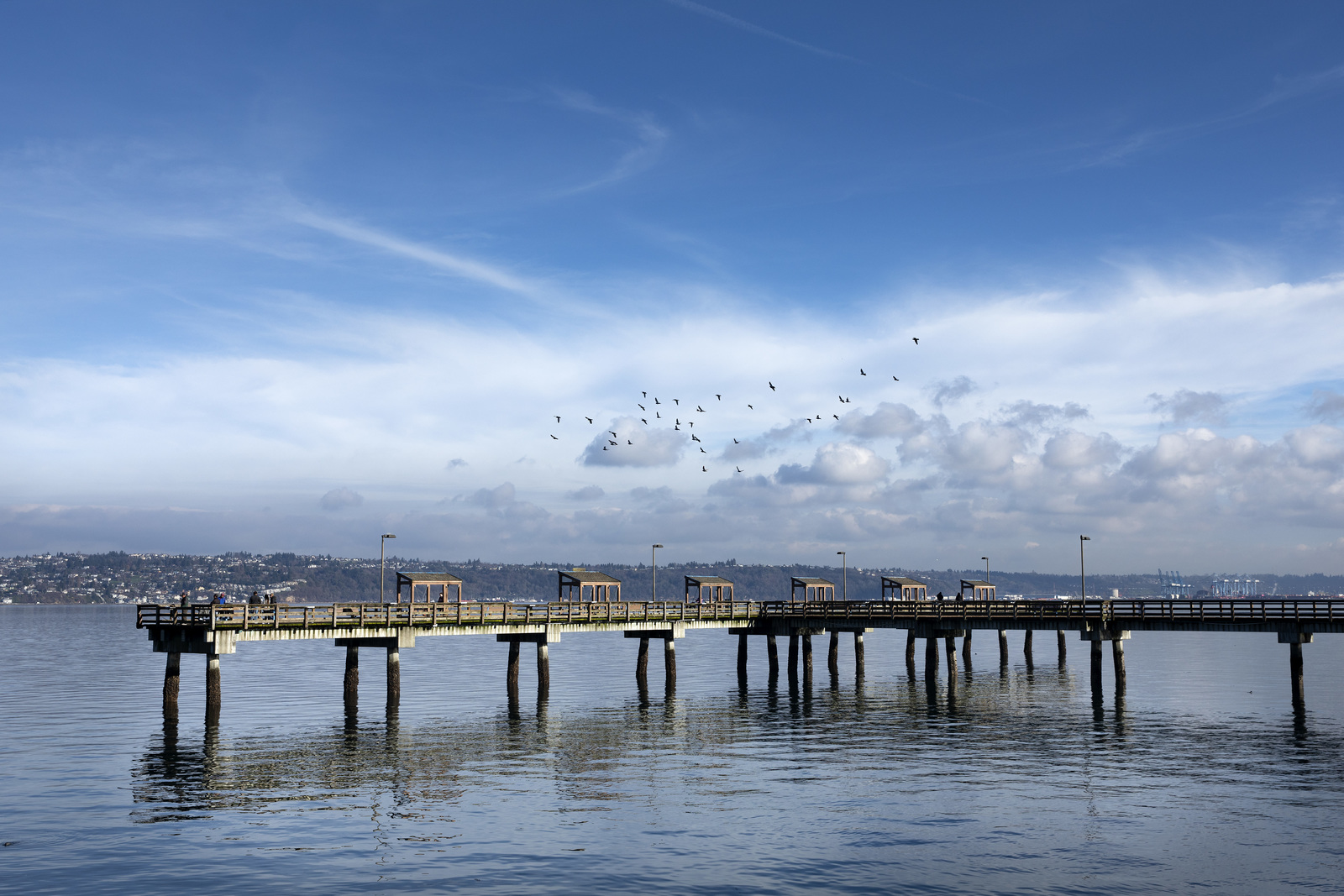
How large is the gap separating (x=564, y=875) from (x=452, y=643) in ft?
449

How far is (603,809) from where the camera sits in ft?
102

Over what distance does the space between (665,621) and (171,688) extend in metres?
27.6

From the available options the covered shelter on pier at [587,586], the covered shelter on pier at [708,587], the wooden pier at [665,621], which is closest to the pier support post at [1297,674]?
the wooden pier at [665,621]

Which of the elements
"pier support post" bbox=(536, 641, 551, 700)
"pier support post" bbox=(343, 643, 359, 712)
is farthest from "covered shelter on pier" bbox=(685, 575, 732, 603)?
"pier support post" bbox=(343, 643, 359, 712)

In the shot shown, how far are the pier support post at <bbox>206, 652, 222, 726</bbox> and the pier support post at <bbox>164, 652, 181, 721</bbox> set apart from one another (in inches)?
54.5

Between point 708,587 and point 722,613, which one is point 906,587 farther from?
point 722,613

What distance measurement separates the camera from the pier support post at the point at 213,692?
157 ft

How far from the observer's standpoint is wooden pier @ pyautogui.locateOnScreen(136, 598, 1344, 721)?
158 ft

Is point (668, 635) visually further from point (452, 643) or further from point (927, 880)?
point (452, 643)

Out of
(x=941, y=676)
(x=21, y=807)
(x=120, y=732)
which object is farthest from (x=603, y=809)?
Result: (x=941, y=676)

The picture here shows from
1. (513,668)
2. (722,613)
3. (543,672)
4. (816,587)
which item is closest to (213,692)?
(513,668)

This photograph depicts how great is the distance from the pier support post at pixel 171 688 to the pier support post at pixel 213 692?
1385mm

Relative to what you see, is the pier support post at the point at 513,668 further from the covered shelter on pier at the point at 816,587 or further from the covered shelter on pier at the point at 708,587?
the covered shelter on pier at the point at 816,587

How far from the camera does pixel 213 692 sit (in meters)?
48.4
